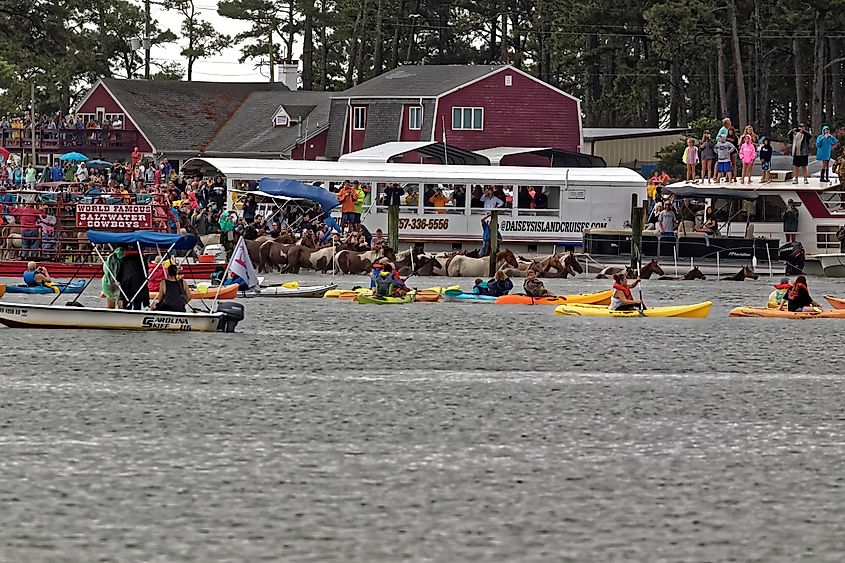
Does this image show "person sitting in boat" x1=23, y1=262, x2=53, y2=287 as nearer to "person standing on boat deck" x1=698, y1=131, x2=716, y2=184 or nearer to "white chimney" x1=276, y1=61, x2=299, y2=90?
"person standing on boat deck" x1=698, y1=131, x2=716, y2=184

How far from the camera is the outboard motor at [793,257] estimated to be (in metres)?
46.6

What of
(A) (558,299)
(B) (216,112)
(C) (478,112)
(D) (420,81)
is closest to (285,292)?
(A) (558,299)

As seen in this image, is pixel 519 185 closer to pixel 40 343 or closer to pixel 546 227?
pixel 546 227

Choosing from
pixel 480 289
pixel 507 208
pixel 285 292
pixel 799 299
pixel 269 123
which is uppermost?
pixel 269 123

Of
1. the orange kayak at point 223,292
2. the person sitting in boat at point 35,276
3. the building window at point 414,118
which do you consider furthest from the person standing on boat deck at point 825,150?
the building window at point 414,118

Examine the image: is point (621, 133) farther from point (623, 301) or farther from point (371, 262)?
point (623, 301)

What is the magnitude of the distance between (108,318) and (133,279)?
1.60 metres

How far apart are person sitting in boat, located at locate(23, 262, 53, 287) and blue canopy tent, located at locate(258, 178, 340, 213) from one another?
12486 mm

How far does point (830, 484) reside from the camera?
20.5m

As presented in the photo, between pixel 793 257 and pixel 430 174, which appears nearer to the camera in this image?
pixel 793 257

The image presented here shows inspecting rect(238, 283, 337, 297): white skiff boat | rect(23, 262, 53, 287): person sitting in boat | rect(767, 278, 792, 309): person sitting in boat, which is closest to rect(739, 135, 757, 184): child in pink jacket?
rect(767, 278, 792, 309): person sitting in boat

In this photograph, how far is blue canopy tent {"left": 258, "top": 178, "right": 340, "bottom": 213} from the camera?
52375 millimetres

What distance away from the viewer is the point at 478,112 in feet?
269

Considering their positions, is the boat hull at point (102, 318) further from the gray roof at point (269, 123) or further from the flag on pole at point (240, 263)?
the gray roof at point (269, 123)
